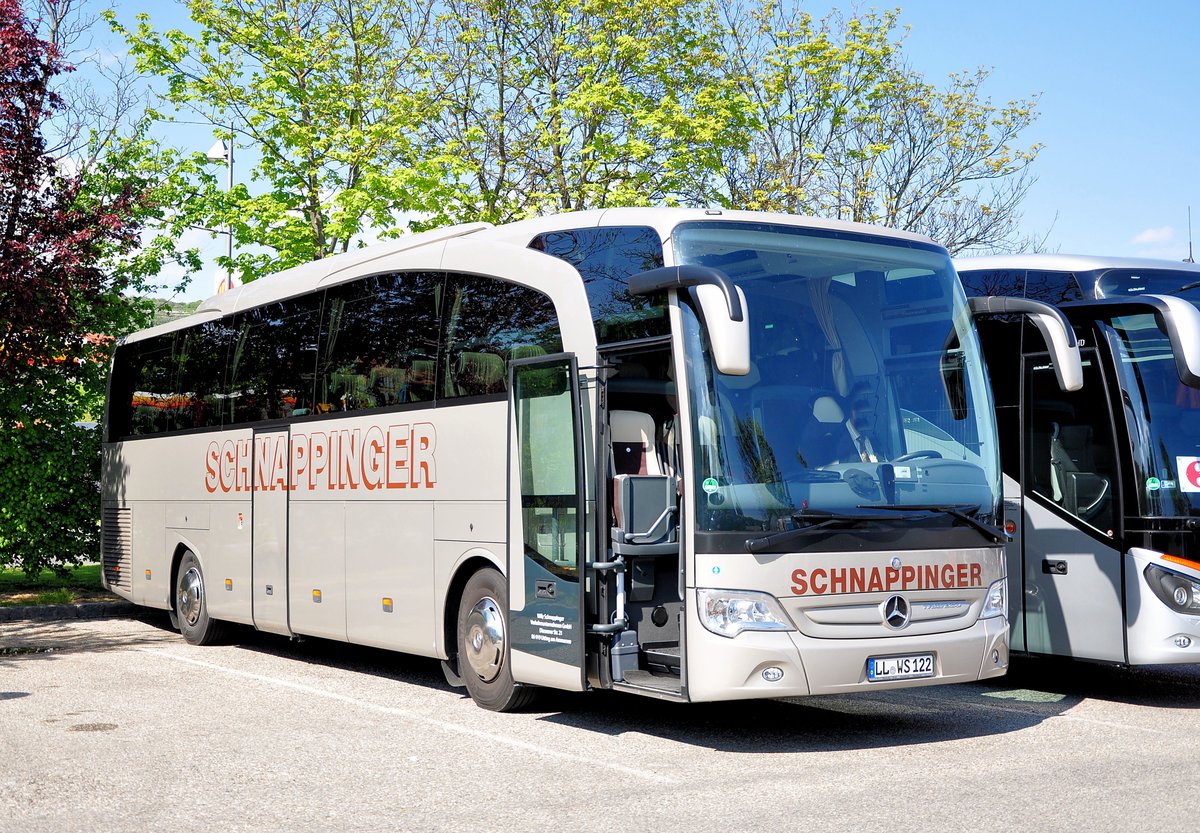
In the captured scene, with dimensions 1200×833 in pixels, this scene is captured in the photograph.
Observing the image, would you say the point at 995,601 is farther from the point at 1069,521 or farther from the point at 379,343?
the point at 379,343

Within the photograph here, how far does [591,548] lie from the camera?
29.8ft

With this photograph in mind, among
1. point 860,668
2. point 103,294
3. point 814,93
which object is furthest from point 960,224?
point 860,668

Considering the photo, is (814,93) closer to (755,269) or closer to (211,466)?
(211,466)

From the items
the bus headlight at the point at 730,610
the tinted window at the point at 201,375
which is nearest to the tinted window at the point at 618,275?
the bus headlight at the point at 730,610

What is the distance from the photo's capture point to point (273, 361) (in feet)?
45.2

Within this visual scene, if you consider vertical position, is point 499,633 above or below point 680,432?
below

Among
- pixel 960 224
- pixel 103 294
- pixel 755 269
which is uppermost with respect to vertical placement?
pixel 960 224

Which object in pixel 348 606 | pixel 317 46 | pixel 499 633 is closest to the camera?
pixel 499 633

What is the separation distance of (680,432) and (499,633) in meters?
2.56

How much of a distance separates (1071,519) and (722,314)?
14.5 ft

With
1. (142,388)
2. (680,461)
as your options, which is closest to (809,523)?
(680,461)

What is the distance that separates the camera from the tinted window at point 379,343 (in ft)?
36.7

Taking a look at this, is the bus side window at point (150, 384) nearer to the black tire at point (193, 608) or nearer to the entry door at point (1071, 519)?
the black tire at point (193, 608)

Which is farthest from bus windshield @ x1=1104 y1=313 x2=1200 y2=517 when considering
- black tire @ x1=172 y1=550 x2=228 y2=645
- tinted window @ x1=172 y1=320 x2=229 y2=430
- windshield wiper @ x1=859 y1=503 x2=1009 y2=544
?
black tire @ x1=172 y1=550 x2=228 y2=645
